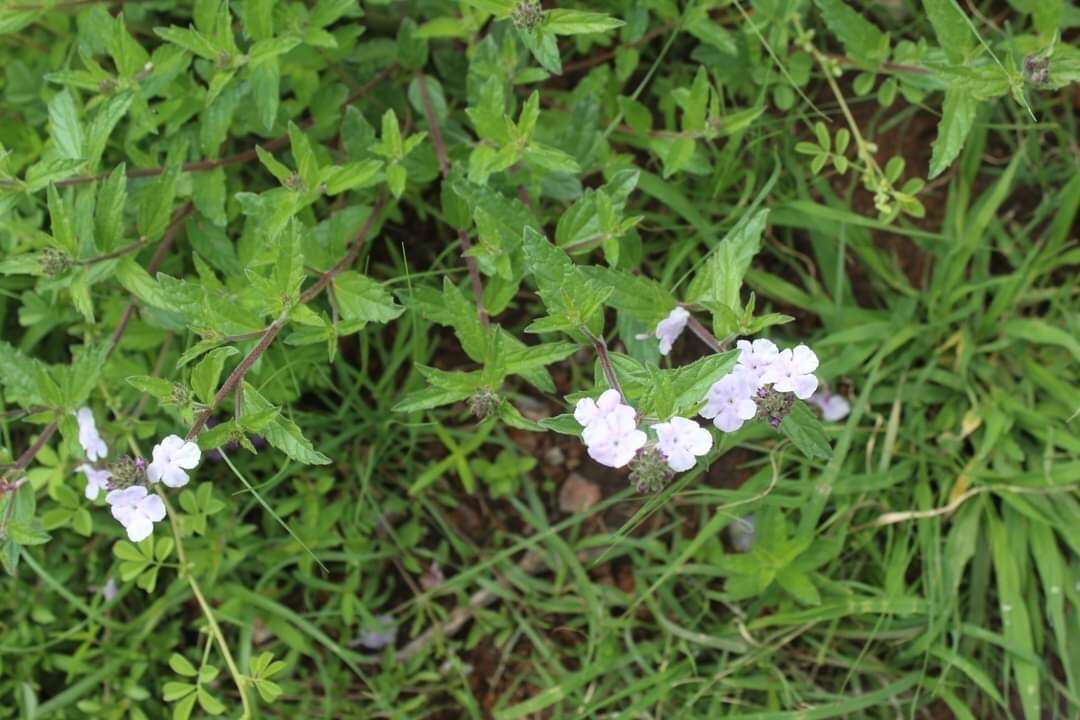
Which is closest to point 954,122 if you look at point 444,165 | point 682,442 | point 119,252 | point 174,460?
point 682,442

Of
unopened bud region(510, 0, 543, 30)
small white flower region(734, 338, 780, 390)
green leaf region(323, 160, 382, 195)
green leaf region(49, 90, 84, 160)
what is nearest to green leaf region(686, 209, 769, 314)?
small white flower region(734, 338, 780, 390)

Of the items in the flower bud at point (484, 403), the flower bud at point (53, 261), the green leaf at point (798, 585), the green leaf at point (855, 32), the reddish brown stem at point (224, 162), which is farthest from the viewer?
the green leaf at point (798, 585)

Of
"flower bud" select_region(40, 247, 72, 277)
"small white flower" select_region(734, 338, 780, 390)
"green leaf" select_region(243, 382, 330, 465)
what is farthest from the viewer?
"flower bud" select_region(40, 247, 72, 277)

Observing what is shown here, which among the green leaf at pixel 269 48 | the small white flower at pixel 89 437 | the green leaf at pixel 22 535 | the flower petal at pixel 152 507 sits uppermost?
the green leaf at pixel 269 48

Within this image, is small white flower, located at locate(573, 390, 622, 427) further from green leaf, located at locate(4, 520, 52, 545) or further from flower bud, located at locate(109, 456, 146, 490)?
green leaf, located at locate(4, 520, 52, 545)

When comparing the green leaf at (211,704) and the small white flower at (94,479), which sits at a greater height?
the small white flower at (94,479)

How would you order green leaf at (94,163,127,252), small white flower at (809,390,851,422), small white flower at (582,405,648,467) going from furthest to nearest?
small white flower at (809,390,851,422) → green leaf at (94,163,127,252) → small white flower at (582,405,648,467)

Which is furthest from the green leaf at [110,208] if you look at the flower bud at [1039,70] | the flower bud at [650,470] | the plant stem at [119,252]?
the flower bud at [1039,70]

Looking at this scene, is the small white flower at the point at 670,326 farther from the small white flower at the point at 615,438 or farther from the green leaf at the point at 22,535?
the green leaf at the point at 22,535
